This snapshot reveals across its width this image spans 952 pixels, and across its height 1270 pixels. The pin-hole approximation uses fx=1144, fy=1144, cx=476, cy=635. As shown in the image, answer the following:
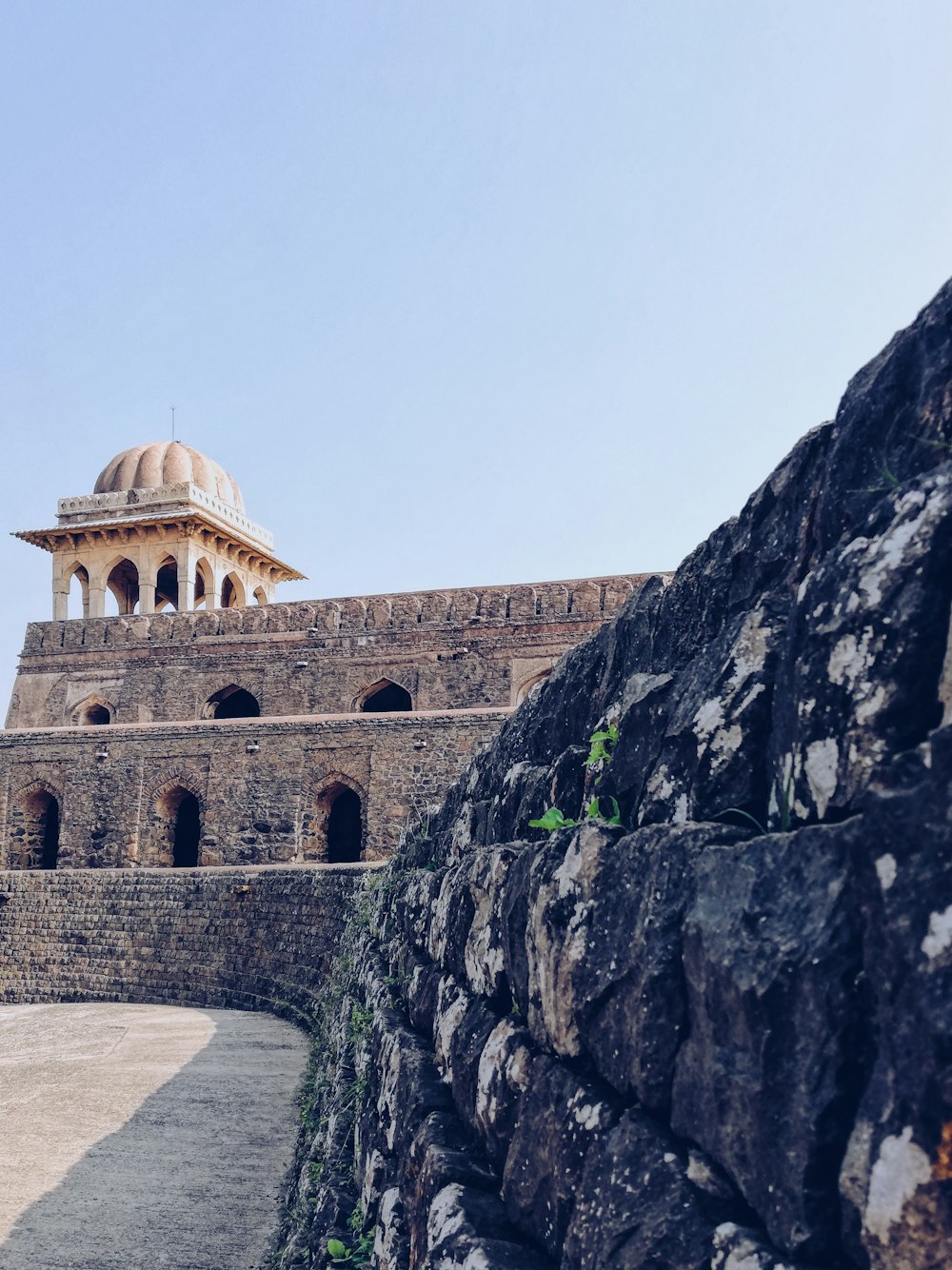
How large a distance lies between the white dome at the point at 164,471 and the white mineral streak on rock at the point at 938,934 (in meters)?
31.4

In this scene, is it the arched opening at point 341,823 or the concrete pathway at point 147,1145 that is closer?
the concrete pathway at point 147,1145

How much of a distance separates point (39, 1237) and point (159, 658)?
21.0 m

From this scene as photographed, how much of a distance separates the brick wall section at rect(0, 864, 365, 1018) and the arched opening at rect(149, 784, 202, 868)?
6.77 feet

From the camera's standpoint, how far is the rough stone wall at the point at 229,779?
66.0 feet

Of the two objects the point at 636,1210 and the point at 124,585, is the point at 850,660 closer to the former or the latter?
the point at 636,1210

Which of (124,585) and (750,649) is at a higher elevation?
(124,585)

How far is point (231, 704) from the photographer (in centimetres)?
2689

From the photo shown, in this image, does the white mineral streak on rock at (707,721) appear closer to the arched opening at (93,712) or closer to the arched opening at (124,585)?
the arched opening at (93,712)

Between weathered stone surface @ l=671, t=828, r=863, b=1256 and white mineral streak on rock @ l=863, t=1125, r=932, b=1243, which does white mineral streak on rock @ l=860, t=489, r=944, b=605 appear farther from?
white mineral streak on rock @ l=863, t=1125, r=932, b=1243

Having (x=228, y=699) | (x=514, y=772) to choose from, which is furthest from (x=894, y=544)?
(x=228, y=699)

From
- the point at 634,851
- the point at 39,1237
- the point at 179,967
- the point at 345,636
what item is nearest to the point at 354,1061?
the point at 39,1237

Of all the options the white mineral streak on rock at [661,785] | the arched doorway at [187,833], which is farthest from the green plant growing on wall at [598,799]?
the arched doorway at [187,833]

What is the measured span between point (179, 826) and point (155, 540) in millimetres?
10442

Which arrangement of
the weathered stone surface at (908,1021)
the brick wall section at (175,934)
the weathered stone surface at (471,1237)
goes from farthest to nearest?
the brick wall section at (175,934), the weathered stone surface at (471,1237), the weathered stone surface at (908,1021)
